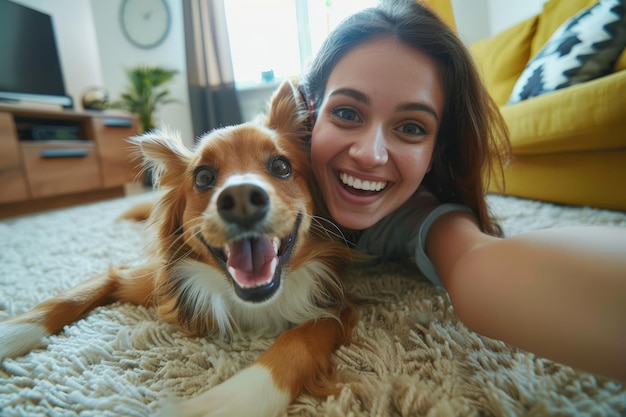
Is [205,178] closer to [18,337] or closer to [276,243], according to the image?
[276,243]

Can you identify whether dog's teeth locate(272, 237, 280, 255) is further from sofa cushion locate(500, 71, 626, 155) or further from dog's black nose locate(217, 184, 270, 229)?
sofa cushion locate(500, 71, 626, 155)

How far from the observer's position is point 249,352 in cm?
90

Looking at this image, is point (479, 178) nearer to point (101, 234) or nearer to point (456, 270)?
point (456, 270)

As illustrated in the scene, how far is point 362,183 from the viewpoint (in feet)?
3.51

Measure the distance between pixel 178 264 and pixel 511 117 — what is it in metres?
2.08

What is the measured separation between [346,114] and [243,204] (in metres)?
0.51

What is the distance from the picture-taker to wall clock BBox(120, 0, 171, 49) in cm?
556

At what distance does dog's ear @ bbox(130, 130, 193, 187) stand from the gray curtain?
4431 millimetres

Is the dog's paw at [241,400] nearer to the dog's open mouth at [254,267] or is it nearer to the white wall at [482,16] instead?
the dog's open mouth at [254,267]

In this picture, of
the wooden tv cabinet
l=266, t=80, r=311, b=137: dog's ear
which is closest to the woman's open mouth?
l=266, t=80, r=311, b=137: dog's ear

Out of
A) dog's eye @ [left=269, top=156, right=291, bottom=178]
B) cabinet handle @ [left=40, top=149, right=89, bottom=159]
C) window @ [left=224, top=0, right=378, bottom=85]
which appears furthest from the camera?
window @ [left=224, top=0, right=378, bottom=85]

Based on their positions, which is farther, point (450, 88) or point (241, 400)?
point (450, 88)

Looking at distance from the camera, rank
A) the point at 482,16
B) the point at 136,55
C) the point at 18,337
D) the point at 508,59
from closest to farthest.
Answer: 1. the point at 18,337
2. the point at 508,59
3. the point at 482,16
4. the point at 136,55

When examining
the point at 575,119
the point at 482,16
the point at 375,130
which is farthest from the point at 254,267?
the point at 482,16
